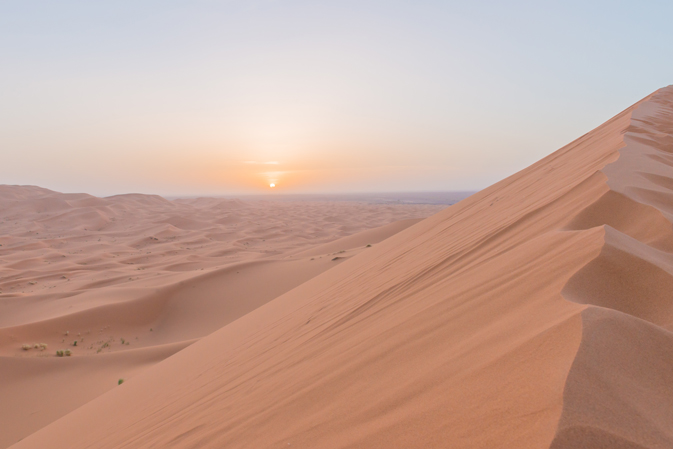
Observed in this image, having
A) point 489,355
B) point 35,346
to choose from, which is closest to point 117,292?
point 35,346

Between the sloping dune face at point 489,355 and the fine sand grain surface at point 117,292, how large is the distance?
11.1 feet

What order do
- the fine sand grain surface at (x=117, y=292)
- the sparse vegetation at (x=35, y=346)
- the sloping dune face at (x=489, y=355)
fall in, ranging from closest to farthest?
the sloping dune face at (x=489, y=355) < the fine sand grain surface at (x=117, y=292) < the sparse vegetation at (x=35, y=346)

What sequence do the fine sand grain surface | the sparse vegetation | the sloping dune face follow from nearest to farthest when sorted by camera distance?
the sloping dune face, the fine sand grain surface, the sparse vegetation

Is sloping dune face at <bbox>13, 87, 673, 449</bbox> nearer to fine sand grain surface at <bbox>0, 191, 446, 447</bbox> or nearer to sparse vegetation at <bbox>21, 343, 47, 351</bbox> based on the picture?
fine sand grain surface at <bbox>0, 191, 446, 447</bbox>

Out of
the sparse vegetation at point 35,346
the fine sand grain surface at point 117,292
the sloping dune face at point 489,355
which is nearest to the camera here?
the sloping dune face at point 489,355

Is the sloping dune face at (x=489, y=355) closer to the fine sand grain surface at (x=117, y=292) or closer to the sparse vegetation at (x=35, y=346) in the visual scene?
the fine sand grain surface at (x=117, y=292)

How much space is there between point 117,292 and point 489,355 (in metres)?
10.8

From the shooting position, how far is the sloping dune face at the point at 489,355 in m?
0.89

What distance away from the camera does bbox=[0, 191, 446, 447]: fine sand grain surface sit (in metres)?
5.87

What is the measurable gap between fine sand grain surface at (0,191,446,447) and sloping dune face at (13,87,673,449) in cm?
339

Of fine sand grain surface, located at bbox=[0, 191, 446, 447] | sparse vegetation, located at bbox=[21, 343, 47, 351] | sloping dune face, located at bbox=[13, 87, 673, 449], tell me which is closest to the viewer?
sloping dune face, located at bbox=[13, 87, 673, 449]

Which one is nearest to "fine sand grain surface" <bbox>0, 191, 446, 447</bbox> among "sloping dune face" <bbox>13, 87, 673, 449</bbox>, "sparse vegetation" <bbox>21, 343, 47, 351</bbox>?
"sparse vegetation" <bbox>21, 343, 47, 351</bbox>

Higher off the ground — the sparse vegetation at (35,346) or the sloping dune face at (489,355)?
the sloping dune face at (489,355)

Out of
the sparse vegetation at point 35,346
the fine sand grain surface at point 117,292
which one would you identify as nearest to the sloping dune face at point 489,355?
the fine sand grain surface at point 117,292
